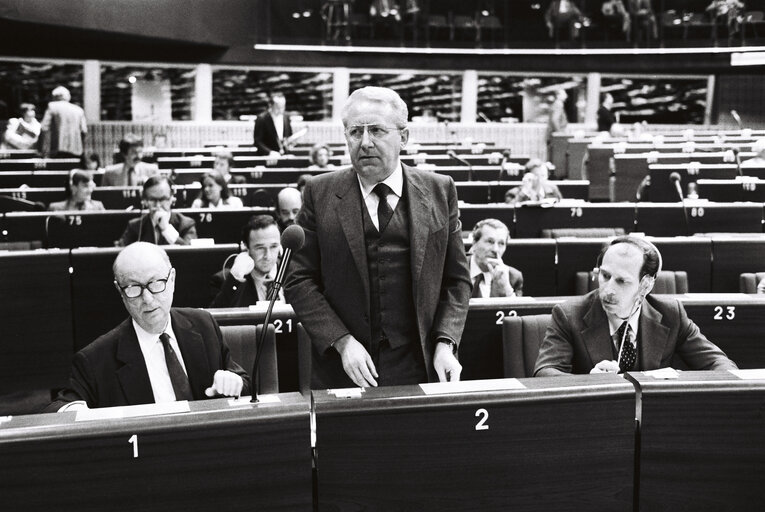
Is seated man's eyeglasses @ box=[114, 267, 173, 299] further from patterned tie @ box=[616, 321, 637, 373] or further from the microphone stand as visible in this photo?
patterned tie @ box=[616, 321, 637, 373]

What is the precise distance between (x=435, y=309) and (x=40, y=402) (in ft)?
9.09

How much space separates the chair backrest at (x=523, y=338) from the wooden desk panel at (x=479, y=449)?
1.52 metres

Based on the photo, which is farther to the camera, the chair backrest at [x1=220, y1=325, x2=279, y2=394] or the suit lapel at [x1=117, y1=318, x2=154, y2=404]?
the chair backrest at [x1=220, y1=325, x2=279, y2=394]

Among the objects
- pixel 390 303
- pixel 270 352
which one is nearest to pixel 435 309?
pixel 390 303

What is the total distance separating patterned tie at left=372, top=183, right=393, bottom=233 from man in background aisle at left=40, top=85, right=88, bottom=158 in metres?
9.55

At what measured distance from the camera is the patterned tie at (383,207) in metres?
2.00

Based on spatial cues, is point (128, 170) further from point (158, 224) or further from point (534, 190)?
point (534, 190)

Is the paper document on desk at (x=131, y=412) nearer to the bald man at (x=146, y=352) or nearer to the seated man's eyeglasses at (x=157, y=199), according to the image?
the bald man at (x=146, y=352)

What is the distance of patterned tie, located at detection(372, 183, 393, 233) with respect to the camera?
2.00m

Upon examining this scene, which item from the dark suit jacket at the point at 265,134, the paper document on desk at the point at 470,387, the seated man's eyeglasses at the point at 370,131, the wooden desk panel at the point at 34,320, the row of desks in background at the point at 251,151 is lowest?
the wooden desk panel at the point at 34,320

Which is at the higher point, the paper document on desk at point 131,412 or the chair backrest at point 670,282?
the paper document on desk at point 131,412

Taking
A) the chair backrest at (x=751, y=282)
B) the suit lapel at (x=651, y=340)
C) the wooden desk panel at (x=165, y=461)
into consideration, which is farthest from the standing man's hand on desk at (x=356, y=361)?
the chair backrest at (x=751, y=282)

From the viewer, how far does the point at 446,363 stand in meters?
1.93

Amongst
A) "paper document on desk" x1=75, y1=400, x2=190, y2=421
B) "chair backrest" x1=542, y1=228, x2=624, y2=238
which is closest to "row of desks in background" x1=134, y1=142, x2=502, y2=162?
"chair backrest" x1=542, y1=228, x2=624, y2=238
